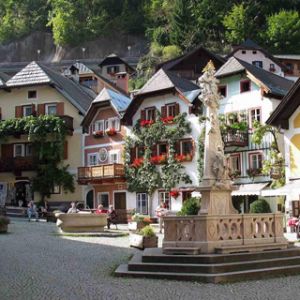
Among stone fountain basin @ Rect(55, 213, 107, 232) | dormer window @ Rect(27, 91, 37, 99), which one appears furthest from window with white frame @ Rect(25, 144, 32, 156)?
stone fountain basin @ Rect(55, 213, 107, 232)

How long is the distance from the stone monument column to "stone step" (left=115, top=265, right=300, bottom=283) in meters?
2.64

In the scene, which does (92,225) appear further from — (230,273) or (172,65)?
(172,65)

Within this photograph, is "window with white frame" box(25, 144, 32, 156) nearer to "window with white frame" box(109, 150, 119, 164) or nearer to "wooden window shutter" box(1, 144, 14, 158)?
"wooden window shutter" box(1, 144, 14, 158)

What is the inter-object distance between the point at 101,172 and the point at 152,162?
398 centimetres

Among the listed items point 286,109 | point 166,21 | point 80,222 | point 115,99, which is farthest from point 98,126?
point 166,21

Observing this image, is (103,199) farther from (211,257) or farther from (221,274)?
(221,274)

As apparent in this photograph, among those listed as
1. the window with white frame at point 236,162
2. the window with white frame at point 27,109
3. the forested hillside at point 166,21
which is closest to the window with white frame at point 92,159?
the window with white frame at point 27,109

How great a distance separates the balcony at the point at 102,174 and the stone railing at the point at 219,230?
27.8 meters

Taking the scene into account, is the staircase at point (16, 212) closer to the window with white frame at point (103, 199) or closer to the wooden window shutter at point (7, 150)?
the window with white frame at point (103, 199)

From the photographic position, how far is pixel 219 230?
A: 624 inches

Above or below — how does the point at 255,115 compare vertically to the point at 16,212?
above

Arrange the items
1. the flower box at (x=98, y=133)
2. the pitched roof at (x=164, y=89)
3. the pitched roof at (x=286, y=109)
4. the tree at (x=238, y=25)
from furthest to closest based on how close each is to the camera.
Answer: the tree at (x=238, y=25)
the flower box at (x=98, y=133)
the pitched roof at (x=164, y=89)
the pitched roof at (x=286, y=109)

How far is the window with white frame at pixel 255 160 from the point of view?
38.8 m

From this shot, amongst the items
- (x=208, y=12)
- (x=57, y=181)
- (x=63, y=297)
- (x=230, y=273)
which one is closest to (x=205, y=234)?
(x=230, y=273)
